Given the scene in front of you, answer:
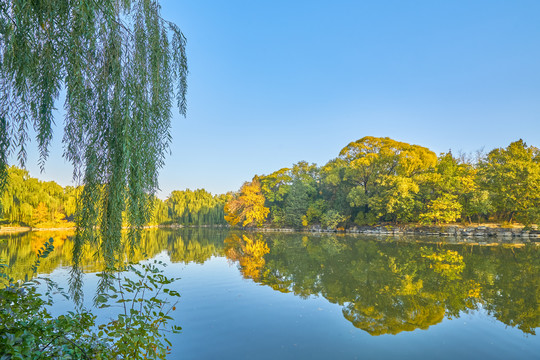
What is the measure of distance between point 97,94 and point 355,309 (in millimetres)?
4935

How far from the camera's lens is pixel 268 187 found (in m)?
33.8

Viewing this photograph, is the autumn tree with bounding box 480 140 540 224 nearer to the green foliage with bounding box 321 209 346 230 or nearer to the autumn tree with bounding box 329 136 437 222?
the autumn tree with bounding box 329 136 437 222

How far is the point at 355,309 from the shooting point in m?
4.93

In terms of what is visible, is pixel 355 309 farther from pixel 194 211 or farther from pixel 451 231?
pixel 194 211

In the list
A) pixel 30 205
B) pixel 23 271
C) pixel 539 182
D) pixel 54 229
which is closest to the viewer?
pixel 23 271

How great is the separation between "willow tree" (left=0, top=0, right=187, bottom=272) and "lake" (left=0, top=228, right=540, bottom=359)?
21.0 inches

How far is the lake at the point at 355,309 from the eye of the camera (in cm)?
357

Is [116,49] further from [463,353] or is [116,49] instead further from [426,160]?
[426,160]

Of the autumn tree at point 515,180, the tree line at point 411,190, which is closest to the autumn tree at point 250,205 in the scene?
the tree line at point 411,190

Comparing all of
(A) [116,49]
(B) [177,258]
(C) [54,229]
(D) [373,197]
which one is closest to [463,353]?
(A) [116,49]

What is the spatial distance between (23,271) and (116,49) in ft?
27.7

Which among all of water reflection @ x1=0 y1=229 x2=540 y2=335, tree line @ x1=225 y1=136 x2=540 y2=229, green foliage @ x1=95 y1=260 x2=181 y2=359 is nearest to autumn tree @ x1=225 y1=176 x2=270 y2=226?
tree line @ x1=225 y1=136 x2=540 y2=229

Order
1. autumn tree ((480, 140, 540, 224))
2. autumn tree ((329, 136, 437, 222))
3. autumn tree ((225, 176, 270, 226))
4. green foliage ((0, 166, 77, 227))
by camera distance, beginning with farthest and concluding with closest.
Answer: autumn tree ((225, 176, 270, 226)), green foliage ((0, 166, 77, 227)), autumn tree ((329, 136, 437, 222)), autumn tree ((480, 140, 540, 224))

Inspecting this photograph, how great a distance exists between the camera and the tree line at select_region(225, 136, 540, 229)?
18844 mm
